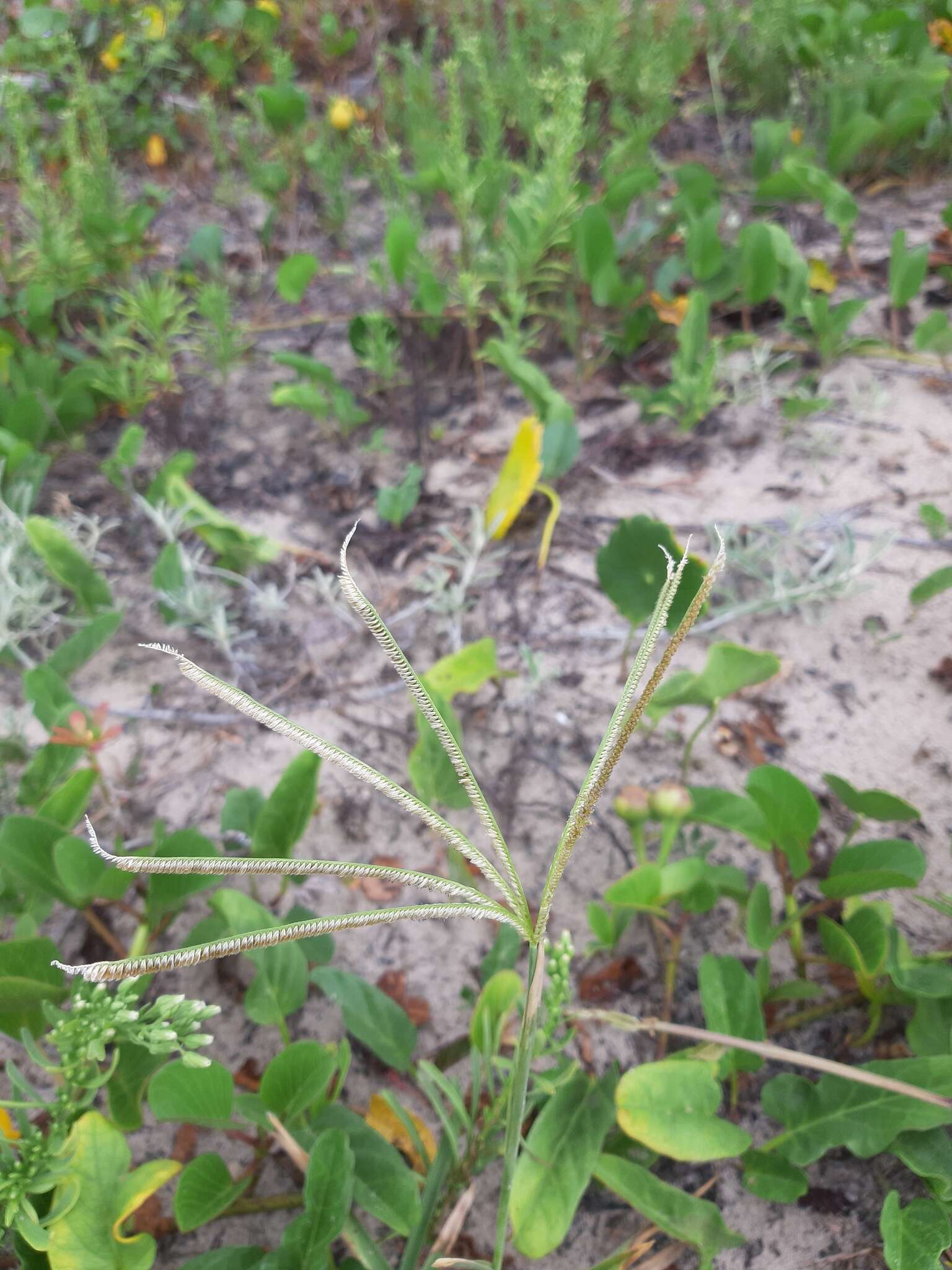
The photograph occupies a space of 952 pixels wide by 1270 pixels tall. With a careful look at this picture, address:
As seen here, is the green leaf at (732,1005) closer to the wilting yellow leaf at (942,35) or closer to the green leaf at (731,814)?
the green leaf at (731,814)

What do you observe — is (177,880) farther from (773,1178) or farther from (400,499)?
(400,499)

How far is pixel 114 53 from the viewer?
320 cm

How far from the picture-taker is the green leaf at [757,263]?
6.48 ft

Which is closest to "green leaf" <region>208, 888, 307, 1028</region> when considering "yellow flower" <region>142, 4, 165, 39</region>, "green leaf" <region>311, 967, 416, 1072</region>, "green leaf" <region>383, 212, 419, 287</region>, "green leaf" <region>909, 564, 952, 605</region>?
"green leaf" <region>311, 967, 416, 1072</region>

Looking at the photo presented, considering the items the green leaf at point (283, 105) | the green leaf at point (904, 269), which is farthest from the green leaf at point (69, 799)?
the green leaf at point (283, 105)

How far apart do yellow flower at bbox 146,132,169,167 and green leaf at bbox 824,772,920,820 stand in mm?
3207

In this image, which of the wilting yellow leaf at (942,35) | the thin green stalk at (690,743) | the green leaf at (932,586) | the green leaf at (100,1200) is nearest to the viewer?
the green leaf at (100,1200)

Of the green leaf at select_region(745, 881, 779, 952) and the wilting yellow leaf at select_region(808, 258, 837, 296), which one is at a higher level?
the wilting yellow leaf at select_region(808, 258, 837, 296)

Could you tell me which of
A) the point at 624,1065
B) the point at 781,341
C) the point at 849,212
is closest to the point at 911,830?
the point at 624,1065

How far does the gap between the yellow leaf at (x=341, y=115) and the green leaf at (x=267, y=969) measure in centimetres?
277

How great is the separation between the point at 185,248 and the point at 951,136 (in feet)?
7.97

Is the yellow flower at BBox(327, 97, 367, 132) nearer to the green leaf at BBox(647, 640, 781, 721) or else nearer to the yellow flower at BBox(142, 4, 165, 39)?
the yellow flower at BBox(142, 4, 165, 39)

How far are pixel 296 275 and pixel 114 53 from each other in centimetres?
188

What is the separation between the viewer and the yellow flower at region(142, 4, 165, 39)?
325 centimetres
